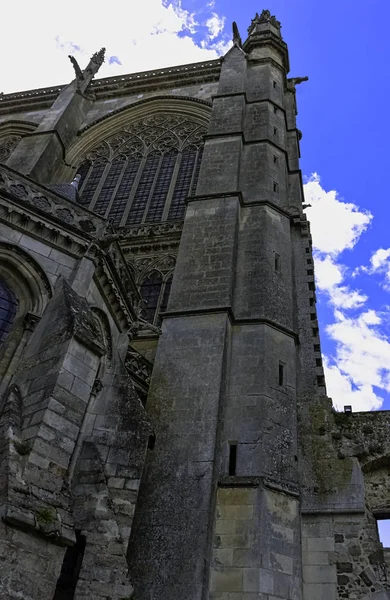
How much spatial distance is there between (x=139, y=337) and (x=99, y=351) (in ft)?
14.4

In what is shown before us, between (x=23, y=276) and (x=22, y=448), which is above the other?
(x=23, y=276)

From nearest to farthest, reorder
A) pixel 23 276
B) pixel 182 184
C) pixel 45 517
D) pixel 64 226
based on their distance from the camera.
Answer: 1. pixel 45 517
2. pixel 23 276
3. pixel 64 226
4. pixel 182 184

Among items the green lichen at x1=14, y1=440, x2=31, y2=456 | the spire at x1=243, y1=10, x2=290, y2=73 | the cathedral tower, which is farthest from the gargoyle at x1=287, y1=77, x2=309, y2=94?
the green lichen at x1=14, y1=440, x2=31, y2=456

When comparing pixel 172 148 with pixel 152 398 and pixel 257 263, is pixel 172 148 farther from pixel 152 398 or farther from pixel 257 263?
pixel 152 398

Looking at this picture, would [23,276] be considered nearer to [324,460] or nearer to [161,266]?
[324,460]

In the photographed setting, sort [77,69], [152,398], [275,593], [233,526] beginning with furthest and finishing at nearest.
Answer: [77,69] < [152,398] < [233,526] < [275,593]

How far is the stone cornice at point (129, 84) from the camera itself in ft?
69.2

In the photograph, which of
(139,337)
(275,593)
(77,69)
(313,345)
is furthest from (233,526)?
(77,69)

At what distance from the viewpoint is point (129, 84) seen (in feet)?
71.6

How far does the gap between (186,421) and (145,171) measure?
40.0ft

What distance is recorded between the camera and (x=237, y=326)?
30.9 ft

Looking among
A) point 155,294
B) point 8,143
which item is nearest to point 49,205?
point 155,294

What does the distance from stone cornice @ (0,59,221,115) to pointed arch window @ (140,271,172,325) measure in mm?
10198

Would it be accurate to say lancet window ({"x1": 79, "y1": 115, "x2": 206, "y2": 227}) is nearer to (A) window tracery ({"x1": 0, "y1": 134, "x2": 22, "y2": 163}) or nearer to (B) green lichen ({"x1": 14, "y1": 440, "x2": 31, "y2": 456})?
(A) window tracery ({"x1": 0, "y1": 134, "x2": 22, "y2": 163})
